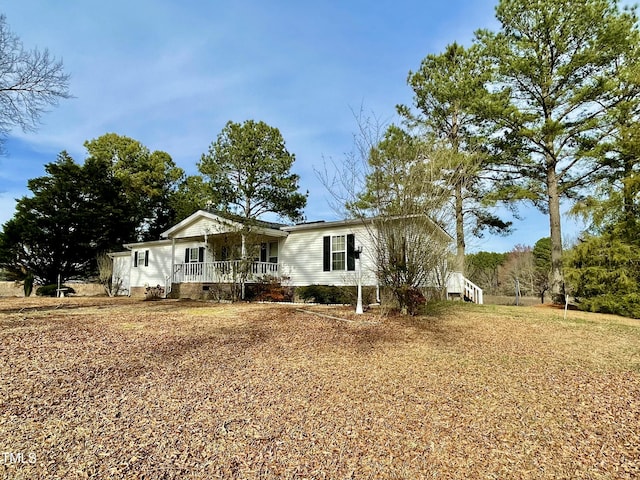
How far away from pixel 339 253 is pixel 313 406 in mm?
10981

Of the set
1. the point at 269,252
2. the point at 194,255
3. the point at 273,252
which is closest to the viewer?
the point at 273,252

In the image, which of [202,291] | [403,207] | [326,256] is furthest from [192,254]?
[403,207]

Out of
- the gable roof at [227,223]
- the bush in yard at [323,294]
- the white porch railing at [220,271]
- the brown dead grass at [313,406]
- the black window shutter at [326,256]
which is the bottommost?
the brown dead grass at [313,406]

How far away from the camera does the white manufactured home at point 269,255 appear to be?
1385 centimetres

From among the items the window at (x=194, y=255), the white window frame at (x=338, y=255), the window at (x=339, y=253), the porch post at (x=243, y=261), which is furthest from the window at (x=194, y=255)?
the white window frame at (x=338, y=255)

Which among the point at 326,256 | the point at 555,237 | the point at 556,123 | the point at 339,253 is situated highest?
the point at 556,123

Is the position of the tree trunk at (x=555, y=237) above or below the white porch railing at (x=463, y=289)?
above

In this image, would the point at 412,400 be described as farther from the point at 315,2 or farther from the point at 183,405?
the point at 315,2

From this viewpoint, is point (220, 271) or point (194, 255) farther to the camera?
point (194, 255)

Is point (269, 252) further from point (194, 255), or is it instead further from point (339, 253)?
point (194, 255)

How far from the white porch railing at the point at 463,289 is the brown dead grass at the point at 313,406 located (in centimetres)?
893

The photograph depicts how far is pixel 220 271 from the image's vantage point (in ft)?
48.4

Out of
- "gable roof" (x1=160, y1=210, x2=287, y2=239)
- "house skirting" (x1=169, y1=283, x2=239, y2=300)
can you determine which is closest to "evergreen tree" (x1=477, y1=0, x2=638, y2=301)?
"gable roof" (x1=160, y1=210, x2=287, y2=239)

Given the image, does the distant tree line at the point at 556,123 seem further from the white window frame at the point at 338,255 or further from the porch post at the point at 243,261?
the porch post at the point at 243,261
